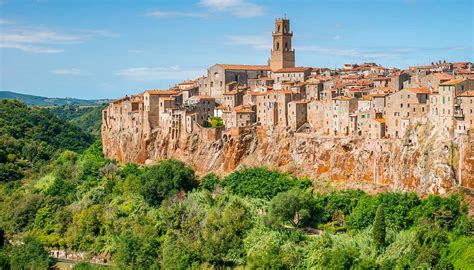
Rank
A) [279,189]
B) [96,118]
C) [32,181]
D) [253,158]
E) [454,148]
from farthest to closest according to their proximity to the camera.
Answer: [96,118], [32,181], [253,158], [279,189], [454,148]

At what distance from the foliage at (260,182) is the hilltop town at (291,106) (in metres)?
3.16

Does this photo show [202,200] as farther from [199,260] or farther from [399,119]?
[399,119]

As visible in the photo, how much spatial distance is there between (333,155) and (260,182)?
20.1 ft

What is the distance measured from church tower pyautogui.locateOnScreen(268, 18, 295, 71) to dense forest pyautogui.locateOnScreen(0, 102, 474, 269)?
749 inches

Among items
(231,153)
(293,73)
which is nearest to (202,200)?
(231,153)

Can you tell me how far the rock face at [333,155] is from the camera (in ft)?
165

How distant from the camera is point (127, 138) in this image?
73.1 meters

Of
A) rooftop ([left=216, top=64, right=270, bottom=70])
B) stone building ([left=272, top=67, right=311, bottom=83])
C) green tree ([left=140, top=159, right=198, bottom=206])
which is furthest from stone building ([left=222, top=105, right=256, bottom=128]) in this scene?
rooftop ([left=216, top=64, right=270, bottom=70])

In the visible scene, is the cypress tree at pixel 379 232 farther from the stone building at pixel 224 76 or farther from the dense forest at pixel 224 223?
the stone building at pixel 224 76

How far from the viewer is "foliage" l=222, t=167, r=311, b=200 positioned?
2302 inches

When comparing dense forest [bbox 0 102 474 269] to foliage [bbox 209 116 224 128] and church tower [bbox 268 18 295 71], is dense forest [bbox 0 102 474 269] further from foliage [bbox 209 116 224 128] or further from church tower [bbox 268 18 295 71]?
church tower [bbox 268 18 295 71]

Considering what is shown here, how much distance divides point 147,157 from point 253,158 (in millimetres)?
11944

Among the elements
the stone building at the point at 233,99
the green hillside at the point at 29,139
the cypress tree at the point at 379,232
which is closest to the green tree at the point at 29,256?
the stone building at the point at 233,99

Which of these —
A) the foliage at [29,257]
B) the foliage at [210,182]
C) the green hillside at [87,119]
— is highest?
the green hillside at [87,119]
